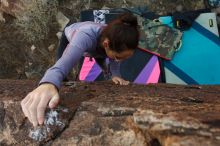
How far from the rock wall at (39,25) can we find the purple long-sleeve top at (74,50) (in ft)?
5.48

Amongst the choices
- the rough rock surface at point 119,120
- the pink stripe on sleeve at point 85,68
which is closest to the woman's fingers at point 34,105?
the rough rock surface at point 119,120

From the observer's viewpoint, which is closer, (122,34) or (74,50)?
(74,50)

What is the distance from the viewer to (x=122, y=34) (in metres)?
1.67

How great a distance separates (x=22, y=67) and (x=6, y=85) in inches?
75.9

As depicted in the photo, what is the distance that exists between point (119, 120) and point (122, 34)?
458 mm

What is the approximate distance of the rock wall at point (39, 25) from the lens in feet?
12.1

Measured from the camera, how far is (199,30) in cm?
320

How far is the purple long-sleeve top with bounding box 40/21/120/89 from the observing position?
1.36 meters

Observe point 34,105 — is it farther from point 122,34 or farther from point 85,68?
point 85,68

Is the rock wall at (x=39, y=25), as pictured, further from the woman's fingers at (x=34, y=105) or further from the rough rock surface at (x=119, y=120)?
the woman's fingers at (x=34, y=105)

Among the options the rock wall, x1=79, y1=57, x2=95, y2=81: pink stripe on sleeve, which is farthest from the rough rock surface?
the rock wall

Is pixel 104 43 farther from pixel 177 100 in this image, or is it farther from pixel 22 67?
pixel 22 67

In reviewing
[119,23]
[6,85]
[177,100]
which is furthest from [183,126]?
[6,85]

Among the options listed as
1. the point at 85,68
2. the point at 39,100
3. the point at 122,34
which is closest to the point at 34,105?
the point at 39,100
